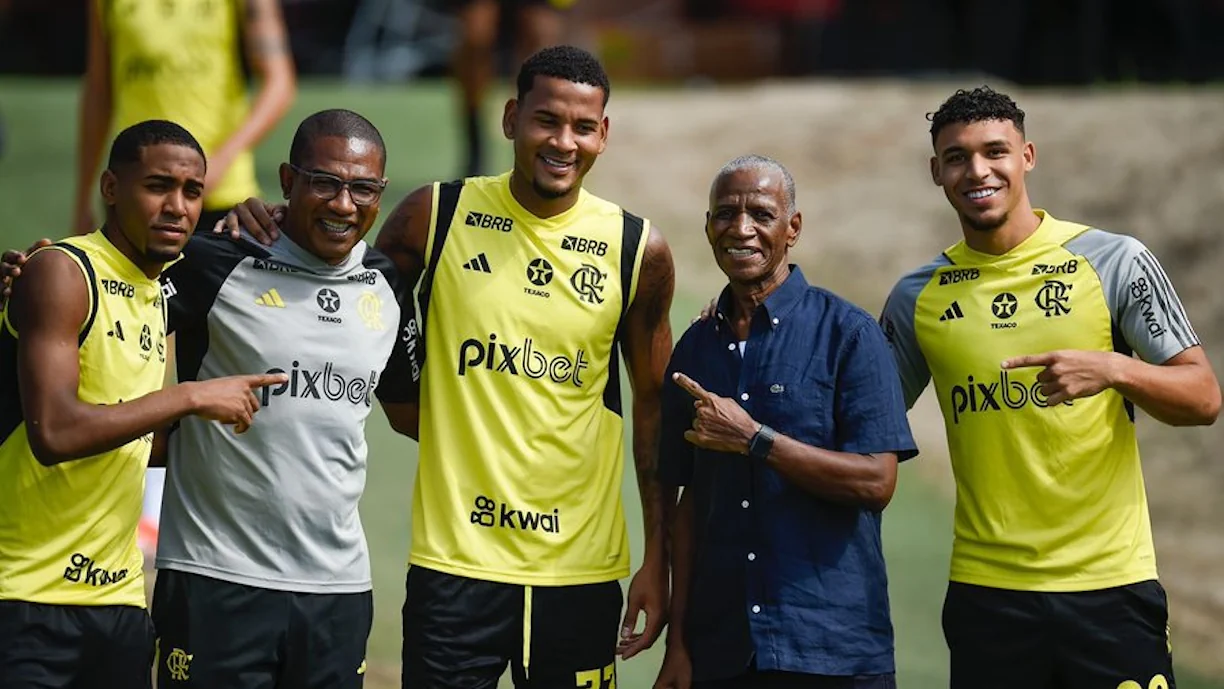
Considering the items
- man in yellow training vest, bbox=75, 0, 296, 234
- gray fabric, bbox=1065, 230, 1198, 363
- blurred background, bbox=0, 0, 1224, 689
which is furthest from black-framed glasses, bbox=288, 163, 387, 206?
blurred background, bbox=0, 0, 1224, 689

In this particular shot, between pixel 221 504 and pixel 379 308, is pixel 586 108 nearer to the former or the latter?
pixel 379 308

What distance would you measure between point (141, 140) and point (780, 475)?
214 centimetres

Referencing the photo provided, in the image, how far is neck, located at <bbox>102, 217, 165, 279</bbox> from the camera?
16.5ft

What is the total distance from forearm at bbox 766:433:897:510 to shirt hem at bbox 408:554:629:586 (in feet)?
2.68

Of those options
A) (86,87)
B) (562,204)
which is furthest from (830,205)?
(562,204)

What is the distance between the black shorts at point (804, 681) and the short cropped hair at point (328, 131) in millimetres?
1923

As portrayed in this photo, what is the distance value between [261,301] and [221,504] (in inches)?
24.5

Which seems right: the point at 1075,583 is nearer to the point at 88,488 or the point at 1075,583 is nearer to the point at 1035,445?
the point at 1035,445

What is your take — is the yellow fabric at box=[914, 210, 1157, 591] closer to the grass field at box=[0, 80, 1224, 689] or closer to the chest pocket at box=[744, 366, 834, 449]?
the chest pocket at box=[744, 366, 834, 449]

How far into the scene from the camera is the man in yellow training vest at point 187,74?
7711 mm

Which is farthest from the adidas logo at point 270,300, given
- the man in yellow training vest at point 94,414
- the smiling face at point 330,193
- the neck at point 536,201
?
the neck at point 536,201

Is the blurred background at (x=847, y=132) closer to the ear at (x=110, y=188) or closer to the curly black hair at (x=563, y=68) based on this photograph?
the curly black hair at (x=563, y=68)

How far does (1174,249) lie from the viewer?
13805 millimetres

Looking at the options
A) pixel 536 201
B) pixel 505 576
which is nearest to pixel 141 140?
pixel 536 201
